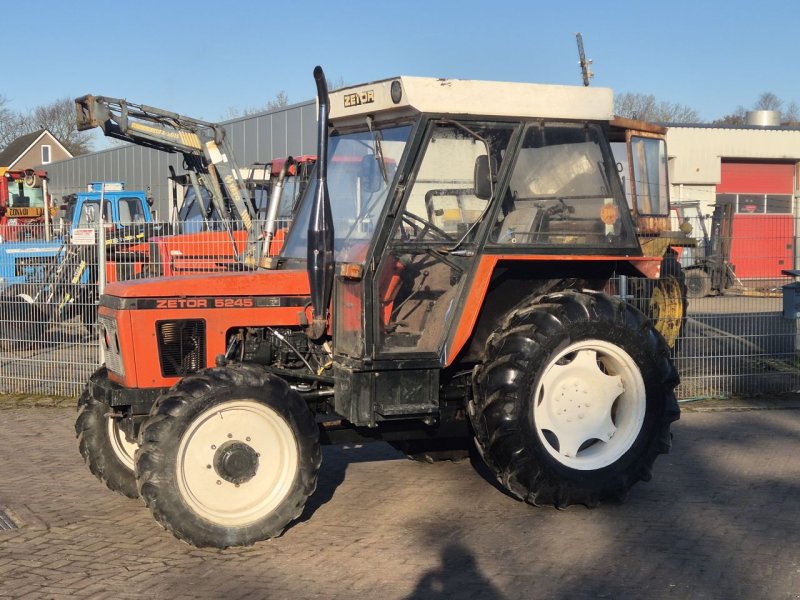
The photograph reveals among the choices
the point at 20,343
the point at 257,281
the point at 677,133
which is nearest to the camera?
the point at 257,281

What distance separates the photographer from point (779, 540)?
5504 millimetres

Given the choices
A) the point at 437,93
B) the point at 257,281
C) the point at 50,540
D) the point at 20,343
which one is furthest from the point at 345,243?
the point at 20,343

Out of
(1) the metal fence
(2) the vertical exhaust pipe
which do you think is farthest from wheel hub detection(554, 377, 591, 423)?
(1) the metal fence

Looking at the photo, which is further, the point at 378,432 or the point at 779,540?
the point at 378,432

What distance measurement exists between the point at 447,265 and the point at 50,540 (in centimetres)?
283

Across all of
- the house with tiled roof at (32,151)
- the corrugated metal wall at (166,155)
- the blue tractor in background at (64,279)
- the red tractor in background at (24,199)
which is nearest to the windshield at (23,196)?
the red tractor in background at (24,199)

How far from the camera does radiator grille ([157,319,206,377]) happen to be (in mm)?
5809

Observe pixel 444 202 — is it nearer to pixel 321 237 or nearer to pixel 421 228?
pixel 421 228

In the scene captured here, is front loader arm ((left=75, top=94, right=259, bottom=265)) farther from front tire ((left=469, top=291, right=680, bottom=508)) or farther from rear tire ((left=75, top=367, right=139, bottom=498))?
front tire ((left=469, top=291, right=680, bottom=508))

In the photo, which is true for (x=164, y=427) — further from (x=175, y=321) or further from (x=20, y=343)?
(x=20, y=343)

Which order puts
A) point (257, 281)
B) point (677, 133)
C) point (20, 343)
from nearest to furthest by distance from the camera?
point (257, 281) < point (20, 343) < point (677, 133)

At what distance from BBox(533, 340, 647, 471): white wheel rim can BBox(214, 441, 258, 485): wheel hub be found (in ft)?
6.02

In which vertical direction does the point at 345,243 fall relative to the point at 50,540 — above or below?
above

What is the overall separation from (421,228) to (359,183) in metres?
0.57
